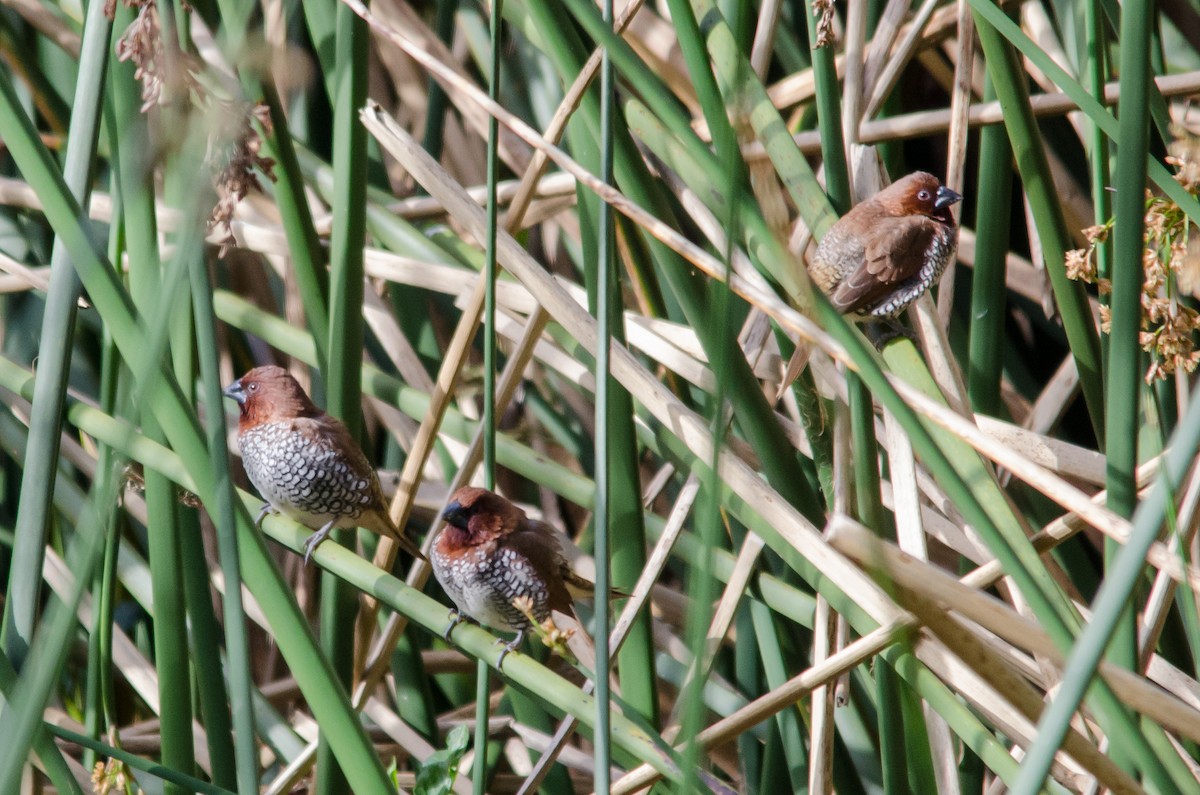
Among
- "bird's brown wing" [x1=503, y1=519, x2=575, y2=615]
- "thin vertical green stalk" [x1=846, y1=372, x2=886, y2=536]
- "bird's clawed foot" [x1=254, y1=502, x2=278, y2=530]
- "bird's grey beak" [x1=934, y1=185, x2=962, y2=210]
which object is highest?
"bird's grey beak" [x1=934, y1=185, x2=962, y2=210]

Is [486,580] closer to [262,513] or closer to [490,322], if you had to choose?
[262,513]

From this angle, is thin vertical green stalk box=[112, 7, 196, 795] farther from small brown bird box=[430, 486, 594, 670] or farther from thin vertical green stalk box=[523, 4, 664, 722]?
thin vertical green stalk box=[523, 4, 664, 722]

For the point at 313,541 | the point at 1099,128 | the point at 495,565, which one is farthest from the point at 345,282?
the point at 1099,128

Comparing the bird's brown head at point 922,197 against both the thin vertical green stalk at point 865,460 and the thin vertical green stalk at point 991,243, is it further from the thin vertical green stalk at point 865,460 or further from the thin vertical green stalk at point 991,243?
the thin vertical green stalk at point 865,460

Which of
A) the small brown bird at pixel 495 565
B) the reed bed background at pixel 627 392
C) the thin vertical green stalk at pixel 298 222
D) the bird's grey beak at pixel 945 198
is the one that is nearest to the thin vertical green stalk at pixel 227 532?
the reed bed background at pixel 627 392

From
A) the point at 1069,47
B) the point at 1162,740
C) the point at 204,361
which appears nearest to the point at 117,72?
the point at 204,361

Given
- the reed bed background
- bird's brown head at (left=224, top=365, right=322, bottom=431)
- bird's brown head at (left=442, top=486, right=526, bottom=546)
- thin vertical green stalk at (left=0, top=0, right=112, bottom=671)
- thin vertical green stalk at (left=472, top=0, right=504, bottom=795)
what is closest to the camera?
the reed bed background

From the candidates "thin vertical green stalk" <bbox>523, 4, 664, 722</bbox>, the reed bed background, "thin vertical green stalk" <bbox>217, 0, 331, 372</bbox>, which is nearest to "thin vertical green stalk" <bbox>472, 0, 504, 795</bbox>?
the reed bed background

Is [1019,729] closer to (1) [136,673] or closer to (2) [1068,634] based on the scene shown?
(2) [1068,634]
